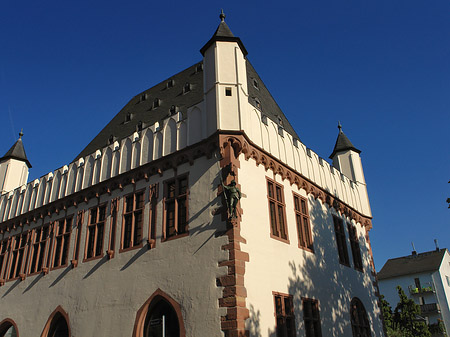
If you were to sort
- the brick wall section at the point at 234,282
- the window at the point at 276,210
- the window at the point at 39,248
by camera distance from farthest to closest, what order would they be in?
the window at the point at 39,248
the window at the point at 276,210
the brick wall section at the point at 234,282

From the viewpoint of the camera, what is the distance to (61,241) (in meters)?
19.1

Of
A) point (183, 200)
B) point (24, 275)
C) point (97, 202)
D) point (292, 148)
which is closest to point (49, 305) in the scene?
point (24, 275)

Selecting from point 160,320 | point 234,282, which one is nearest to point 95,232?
point 160,320

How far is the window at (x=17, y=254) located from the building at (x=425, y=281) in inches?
1500

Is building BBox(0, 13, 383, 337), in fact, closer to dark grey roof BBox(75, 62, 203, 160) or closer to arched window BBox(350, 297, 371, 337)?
arched window BBox(350, 297, 371, 337)

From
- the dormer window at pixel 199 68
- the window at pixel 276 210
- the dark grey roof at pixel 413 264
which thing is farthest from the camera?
the dark grey roof at pixel 413 264

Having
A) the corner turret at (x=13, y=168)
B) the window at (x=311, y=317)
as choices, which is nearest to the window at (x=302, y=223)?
the window at (x=311, y=317)

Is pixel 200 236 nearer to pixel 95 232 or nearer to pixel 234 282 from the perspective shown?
pixel 234 282

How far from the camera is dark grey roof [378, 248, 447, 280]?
1929 inches

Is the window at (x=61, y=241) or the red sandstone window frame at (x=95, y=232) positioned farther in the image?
the window at (x=61, y=241)

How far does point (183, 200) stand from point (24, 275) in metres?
9.93

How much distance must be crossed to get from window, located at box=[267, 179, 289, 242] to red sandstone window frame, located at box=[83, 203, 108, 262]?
22.5ft

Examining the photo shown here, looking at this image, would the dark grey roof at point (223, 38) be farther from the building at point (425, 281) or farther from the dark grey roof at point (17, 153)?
the building at point (425, 281)

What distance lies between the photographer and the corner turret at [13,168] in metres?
25.3
